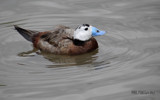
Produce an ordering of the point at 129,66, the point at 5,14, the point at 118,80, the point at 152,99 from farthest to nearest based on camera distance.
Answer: the point at 5,14
the point at 129,66
the point at 118,80
the point at 152,99

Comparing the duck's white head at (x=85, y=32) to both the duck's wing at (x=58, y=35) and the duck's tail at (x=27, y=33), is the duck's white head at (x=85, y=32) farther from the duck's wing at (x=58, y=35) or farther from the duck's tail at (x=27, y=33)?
the duck's tail at (x=27, y=33)

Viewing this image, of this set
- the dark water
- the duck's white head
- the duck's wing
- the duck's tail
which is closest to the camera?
the dark water

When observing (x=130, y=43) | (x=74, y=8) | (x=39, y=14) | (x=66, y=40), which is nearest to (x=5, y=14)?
(x=39, y=14)

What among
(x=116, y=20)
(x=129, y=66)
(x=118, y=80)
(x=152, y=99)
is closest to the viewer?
(x=152, y=99)

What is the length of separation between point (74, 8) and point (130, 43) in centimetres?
319

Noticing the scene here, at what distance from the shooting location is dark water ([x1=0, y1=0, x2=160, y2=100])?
A: 6.87 meters

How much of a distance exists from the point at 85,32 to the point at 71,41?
43cm

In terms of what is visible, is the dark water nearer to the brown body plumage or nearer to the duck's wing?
the brown body plumage

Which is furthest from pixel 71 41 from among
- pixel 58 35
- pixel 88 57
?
pixel 88 57

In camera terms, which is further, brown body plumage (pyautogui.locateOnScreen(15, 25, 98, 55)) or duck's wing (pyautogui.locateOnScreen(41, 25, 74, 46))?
duck's wing (pyautogui.locateOnScreen(41, 25, 74, 46))

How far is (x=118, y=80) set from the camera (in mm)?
7188

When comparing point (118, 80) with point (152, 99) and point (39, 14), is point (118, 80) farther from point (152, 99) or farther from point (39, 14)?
point (39, 14)

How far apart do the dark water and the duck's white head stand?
479 mm

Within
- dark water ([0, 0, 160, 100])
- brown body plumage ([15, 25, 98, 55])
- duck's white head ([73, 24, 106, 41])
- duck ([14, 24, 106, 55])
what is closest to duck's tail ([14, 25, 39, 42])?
dark water ([0, 0, 160, 100])
